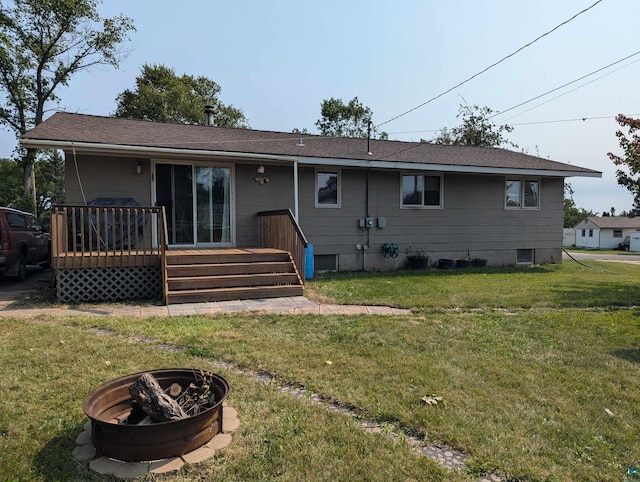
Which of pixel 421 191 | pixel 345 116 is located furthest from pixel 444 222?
pixel 345 116

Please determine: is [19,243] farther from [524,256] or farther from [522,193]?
[524,256]

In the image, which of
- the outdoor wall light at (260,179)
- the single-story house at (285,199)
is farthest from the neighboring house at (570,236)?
the outdoor wall light at (260,179)

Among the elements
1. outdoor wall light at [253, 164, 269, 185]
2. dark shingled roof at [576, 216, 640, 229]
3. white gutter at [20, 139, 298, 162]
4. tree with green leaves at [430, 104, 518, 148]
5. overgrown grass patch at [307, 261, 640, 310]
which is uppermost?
tree with green leaves at [430, 104, 518, 148]

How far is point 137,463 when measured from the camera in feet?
7.51

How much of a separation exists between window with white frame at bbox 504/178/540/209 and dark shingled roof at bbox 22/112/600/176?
1.82 ft

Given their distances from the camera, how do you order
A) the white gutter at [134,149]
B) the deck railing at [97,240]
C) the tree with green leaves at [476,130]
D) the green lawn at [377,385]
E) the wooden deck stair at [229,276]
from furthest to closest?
the tree with green leaves at [476,130] → the white gutter at [134,149] → the wooden deck stair at [229,276] → the deck railing at [97,240] → the green lawn at [377,385]

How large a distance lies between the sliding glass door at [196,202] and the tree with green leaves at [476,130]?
84.0ft

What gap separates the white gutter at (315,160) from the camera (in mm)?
7875

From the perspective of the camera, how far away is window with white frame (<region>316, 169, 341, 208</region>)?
35.9ft

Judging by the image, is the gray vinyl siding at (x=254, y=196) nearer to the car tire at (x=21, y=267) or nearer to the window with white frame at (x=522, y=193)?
the car tire at (x=21, y=267)

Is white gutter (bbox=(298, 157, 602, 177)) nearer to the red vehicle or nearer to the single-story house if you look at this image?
the single-story house

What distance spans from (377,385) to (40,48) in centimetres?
2215

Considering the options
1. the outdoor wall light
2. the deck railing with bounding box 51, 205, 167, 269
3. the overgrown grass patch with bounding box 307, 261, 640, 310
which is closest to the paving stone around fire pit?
the overgrown grass patch with bounding box 307, 261, 640, 310

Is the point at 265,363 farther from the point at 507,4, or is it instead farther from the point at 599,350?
the point at 507,4
